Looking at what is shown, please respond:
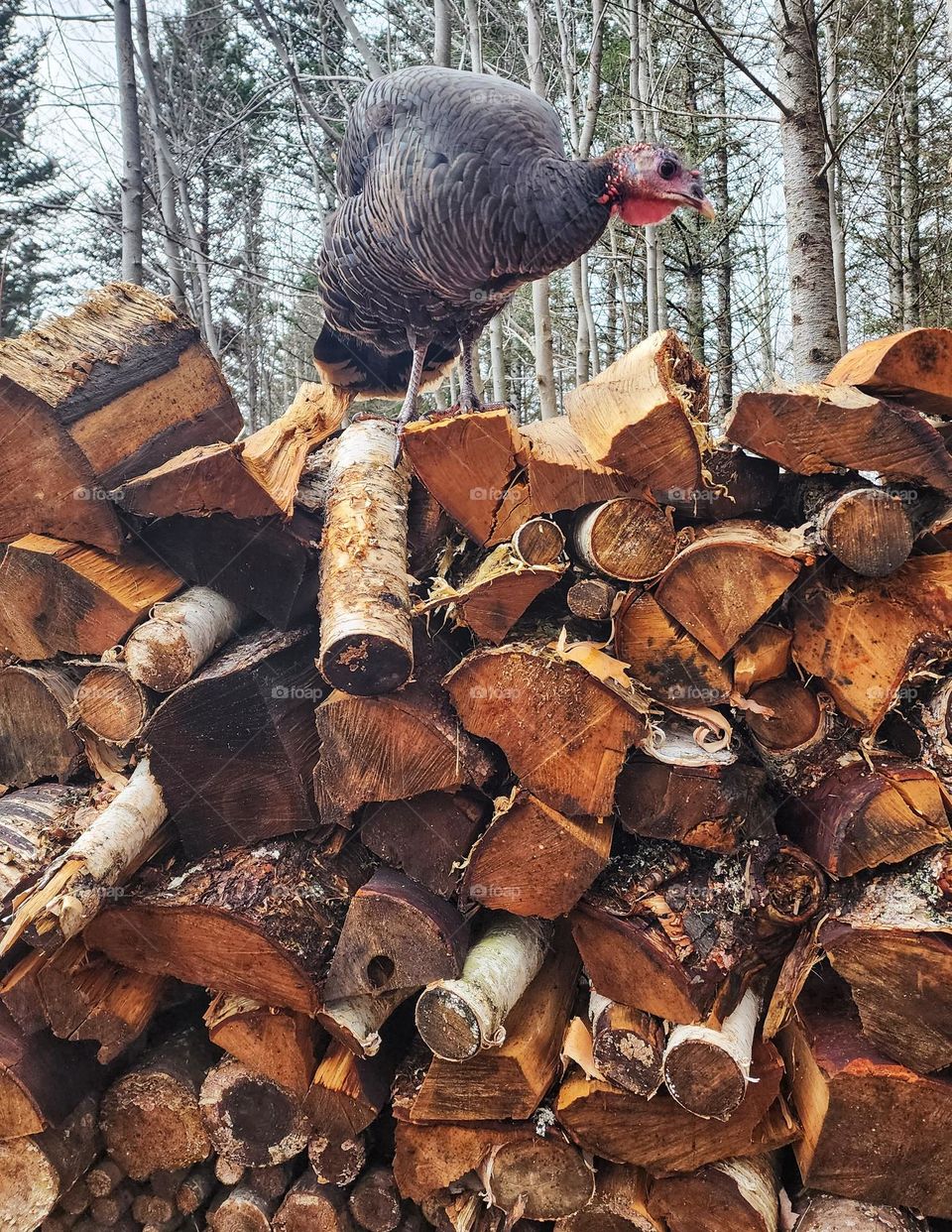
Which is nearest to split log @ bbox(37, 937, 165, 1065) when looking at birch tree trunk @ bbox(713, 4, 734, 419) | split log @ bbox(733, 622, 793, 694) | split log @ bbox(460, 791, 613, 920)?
split log @ bbox(460, 791, 613, 920)

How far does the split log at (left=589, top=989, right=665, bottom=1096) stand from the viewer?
1679mm

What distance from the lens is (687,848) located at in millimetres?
1915

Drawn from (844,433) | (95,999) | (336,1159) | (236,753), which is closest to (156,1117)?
(95,999)

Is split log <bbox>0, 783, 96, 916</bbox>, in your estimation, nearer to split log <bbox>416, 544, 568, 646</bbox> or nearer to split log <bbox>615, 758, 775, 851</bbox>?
split log <bbox>416, 544, 568, 646</bbox>

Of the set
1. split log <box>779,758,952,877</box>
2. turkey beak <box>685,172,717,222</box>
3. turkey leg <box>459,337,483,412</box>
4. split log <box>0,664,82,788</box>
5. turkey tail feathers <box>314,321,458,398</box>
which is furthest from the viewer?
turkey tail feathers <box>314,321,458,398</box>

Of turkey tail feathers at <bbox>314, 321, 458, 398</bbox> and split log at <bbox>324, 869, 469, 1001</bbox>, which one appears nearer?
split log at <bbox>324, 869, 469, 1001</bbox>

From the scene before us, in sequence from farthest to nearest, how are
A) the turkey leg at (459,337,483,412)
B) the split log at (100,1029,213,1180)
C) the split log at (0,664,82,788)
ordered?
the turkey leg at (459,337,483,412) < the split log at (0,664,82,788) < the split log at (100,1029,213,1180)

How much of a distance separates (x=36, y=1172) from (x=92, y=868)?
0.89 meters

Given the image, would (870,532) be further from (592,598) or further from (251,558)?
(251,558)

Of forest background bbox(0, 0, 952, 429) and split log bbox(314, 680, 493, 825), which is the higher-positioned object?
forest background bbox(0, 0, 952, 429)

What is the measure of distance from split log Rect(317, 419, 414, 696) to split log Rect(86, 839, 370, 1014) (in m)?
0.55

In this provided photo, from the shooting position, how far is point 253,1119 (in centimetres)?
193

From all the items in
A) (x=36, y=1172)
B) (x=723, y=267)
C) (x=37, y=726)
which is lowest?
(x=36, y=1172)

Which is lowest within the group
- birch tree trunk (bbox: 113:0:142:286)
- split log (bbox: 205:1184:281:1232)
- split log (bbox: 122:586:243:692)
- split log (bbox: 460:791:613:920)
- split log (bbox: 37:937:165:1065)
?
split log (bbox: 205:1184:281:1232)
